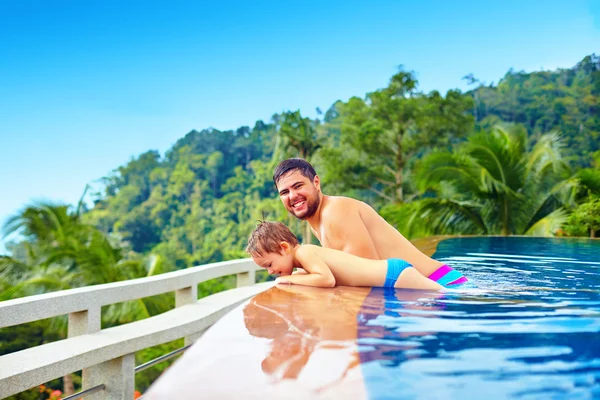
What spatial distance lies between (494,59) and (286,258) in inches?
1887

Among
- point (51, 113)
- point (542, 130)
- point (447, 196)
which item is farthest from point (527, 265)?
point (51, 113)

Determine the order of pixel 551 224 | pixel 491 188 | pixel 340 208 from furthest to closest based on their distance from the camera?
pixel 491 188
pixel 551 224
pixel 340 208

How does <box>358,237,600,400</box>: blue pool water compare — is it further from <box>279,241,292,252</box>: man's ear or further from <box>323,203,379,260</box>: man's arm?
<box>279,241,292,252</box>: man's ear

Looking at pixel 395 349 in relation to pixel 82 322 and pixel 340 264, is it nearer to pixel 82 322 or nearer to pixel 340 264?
pixel 340 264

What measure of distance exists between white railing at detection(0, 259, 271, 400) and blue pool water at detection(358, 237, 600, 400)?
134 centimetres

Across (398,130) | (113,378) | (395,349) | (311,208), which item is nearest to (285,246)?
(311,208)

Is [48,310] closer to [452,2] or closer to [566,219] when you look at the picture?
[566,219]

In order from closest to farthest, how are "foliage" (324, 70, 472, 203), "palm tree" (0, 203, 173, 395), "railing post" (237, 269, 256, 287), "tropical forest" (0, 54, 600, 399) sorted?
"railing post" (237, 269, 256, 287), "tropical forest" (0, 54, 600, 399), "palm tree" (0, 203, 173, 395), "foliage" (324, 70, 472, 203)

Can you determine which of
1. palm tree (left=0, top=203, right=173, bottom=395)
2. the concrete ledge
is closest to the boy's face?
the concrete ledge

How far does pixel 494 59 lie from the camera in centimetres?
4700

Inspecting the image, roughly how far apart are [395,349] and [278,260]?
4.46 ft

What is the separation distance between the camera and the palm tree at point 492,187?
14.0 metres

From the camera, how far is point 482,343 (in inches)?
67.1

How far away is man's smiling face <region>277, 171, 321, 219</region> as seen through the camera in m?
3.07
